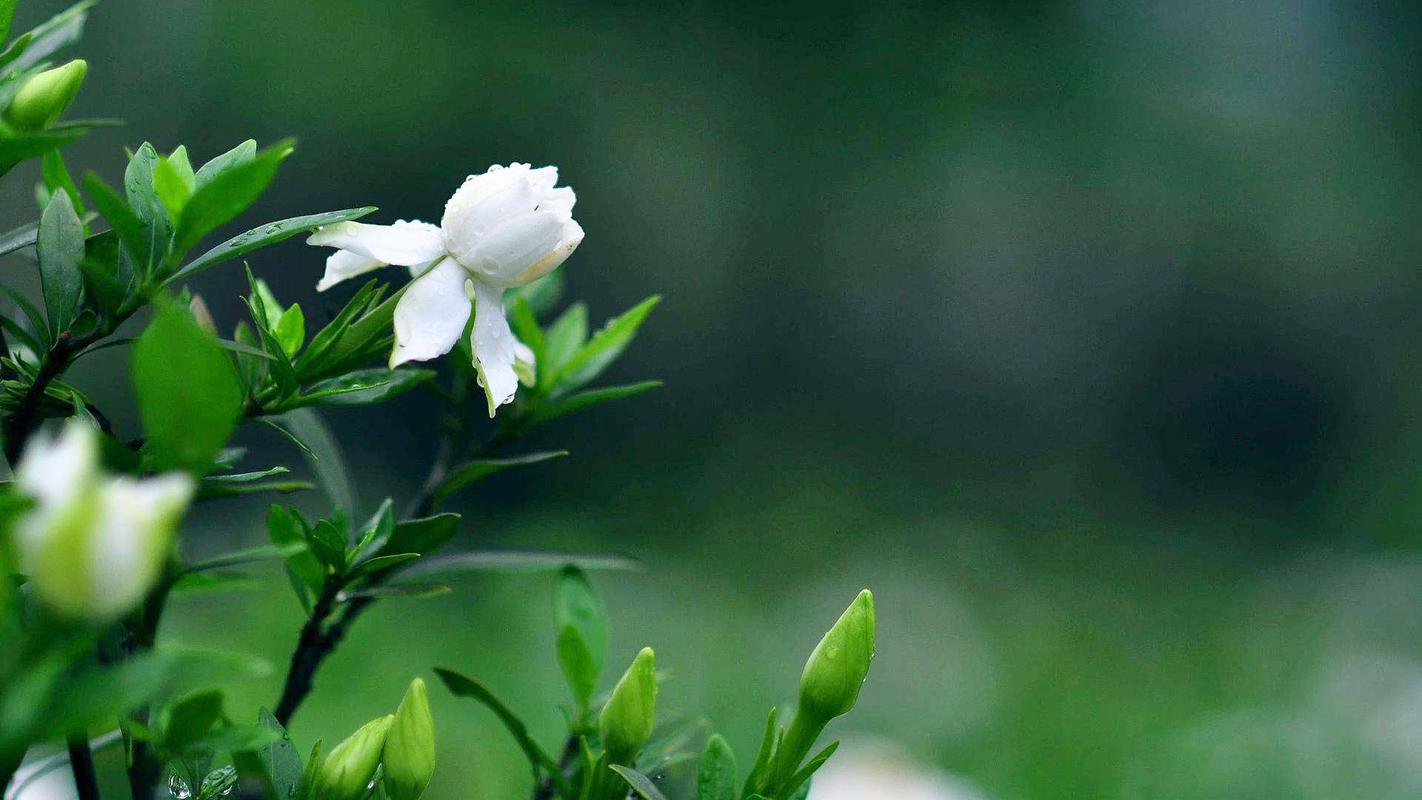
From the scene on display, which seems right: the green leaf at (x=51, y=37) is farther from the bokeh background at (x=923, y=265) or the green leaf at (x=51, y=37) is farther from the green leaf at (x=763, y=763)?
the bokeh background at (x=923, y=265)

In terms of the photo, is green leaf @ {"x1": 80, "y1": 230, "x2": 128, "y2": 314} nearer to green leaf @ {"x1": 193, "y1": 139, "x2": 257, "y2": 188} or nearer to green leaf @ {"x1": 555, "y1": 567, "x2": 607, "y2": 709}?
green leaf @ {"x1": 193, "y1": 139, "x2": 257, "y2": 188}

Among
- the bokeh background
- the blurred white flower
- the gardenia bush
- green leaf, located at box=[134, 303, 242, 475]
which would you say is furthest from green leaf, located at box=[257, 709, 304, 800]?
the bokeh background

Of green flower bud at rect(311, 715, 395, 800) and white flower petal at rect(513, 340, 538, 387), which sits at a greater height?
white flower petal at rect(513, 340, 538, 387)

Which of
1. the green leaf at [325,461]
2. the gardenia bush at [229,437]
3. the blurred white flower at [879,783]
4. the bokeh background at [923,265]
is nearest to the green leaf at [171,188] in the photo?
the gardenia bush at [229,437]

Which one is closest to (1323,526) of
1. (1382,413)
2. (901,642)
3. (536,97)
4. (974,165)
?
(1382,413)

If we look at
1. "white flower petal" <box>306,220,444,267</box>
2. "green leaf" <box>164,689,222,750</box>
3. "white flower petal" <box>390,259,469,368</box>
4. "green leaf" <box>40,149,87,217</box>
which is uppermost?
"green leaf" <box>40,149,87,217</box>

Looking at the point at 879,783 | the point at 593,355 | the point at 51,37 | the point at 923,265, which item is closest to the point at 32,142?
the point at 51,37
